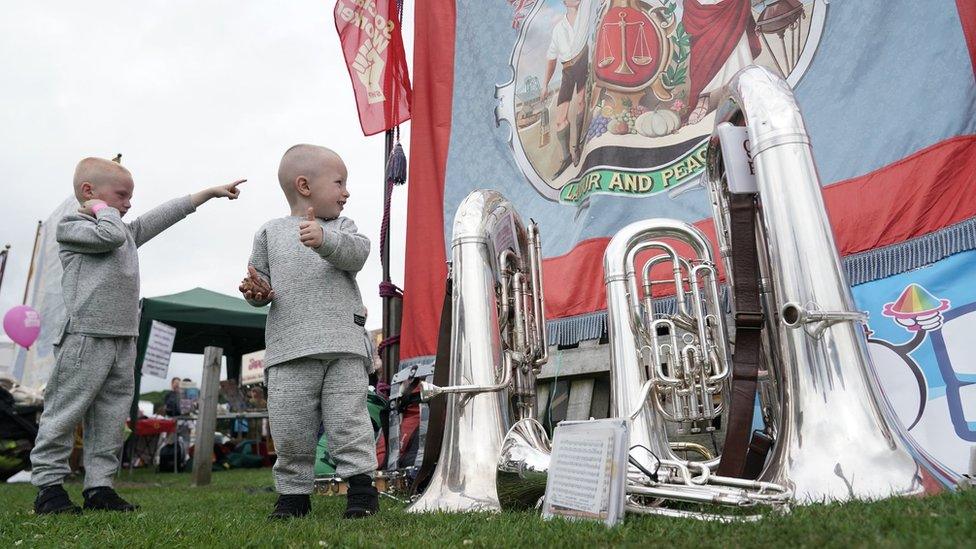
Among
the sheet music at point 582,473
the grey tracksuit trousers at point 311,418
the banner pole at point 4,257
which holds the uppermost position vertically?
the banner pole at point 4,257

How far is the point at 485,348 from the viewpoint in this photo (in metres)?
2.14

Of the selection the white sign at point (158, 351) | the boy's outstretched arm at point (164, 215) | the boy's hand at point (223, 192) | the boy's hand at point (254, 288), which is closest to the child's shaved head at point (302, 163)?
the boy's hand at point (254, 288)

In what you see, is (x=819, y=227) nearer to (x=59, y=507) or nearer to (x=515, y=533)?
(x=515, y=533)

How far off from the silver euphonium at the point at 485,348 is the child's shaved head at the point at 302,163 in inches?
20.5

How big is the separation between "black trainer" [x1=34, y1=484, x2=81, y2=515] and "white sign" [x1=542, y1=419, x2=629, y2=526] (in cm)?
179

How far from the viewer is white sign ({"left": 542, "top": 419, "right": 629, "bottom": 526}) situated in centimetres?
129

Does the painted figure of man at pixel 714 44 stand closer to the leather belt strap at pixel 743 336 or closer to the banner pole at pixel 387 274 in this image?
the leather belt strap at pixel 743 336

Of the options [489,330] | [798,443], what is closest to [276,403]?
[489,330]

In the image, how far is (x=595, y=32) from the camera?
3.51m

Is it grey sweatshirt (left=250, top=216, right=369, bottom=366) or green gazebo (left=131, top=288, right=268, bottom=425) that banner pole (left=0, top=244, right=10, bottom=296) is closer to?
green gazebo (left=131, top=288, right=268, bottom=425)

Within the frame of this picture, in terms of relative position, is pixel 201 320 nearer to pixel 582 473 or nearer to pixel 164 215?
pixel 164 215

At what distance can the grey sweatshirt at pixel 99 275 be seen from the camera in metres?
2.40

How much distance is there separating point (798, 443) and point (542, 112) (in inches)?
107

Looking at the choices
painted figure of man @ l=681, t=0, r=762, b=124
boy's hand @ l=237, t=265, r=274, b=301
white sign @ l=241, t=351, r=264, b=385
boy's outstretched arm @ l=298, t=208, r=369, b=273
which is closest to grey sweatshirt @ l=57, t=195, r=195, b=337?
boy's hand @ l=237, t=265, r=274, b=301
